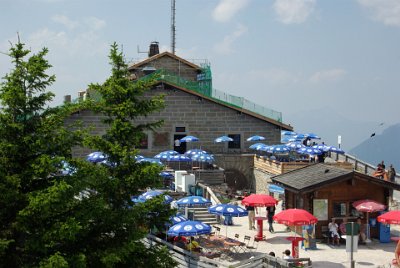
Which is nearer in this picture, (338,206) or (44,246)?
(44,246)

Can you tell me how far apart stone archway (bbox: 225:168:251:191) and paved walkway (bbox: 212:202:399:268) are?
653 inches

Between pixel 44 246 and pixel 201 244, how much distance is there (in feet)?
33.7

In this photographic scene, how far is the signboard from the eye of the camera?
24703 millimetres

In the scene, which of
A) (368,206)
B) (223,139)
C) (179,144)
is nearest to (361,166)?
(223,139)

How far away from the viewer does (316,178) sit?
25188 mm

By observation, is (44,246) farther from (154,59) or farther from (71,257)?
(154,59)

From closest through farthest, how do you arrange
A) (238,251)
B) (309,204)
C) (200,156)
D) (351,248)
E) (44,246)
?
(44,246) < (351,248) < (238,251) < (309,204) < (200,156)

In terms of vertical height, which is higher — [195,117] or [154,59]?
[154,59]

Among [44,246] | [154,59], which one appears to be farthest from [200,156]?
[44,246]

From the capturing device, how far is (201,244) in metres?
22.3

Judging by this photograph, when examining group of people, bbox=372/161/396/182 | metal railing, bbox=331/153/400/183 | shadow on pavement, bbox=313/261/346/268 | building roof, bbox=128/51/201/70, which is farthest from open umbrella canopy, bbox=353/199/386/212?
building roof, bbox=128/51/201/70

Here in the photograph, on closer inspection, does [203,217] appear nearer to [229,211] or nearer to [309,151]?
[229,211]

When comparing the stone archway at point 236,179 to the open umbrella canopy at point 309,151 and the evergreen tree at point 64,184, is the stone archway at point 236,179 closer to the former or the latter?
the open umbrella canopy at point 309,151

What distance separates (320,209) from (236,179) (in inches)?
751
